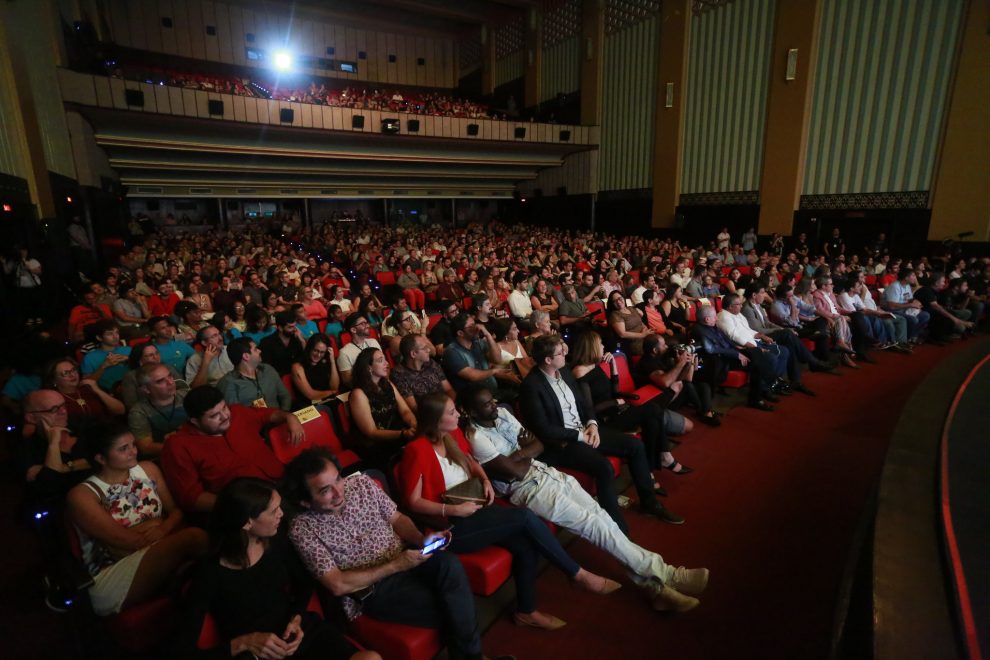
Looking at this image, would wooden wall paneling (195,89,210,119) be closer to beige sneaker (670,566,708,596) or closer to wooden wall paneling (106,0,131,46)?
wooden wall paneling (106,0,131,46)

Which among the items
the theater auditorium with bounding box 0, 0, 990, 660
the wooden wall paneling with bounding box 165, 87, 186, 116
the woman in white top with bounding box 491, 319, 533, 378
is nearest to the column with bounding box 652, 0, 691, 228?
the theater auditorium with bounding box 0, 0, 990, 660

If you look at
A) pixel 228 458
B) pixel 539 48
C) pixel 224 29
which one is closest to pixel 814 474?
pixel 228 458

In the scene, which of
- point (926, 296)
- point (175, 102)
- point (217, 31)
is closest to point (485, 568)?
point (926, 296)

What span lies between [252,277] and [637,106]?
11444 mm

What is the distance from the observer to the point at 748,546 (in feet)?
8.01

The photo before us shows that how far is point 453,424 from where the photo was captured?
210 centimetres

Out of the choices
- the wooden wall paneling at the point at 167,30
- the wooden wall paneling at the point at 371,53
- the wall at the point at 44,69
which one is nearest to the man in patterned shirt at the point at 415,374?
the wall at the point at 44,69

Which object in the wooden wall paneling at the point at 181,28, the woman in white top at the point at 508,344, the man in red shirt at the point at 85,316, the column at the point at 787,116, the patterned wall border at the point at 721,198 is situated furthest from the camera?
the wooden wall paneling at the point at 181,28

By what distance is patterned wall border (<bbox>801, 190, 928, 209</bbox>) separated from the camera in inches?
354

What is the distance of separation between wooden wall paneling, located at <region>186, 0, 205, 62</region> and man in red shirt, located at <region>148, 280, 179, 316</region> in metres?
15.0

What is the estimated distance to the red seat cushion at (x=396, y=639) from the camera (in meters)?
1.60

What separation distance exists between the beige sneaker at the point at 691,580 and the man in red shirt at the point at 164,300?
5.66m

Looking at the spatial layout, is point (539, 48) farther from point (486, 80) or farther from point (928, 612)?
point (928, 612)

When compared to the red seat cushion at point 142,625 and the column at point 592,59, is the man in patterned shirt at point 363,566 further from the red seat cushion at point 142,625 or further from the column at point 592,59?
the column at point 592,59
